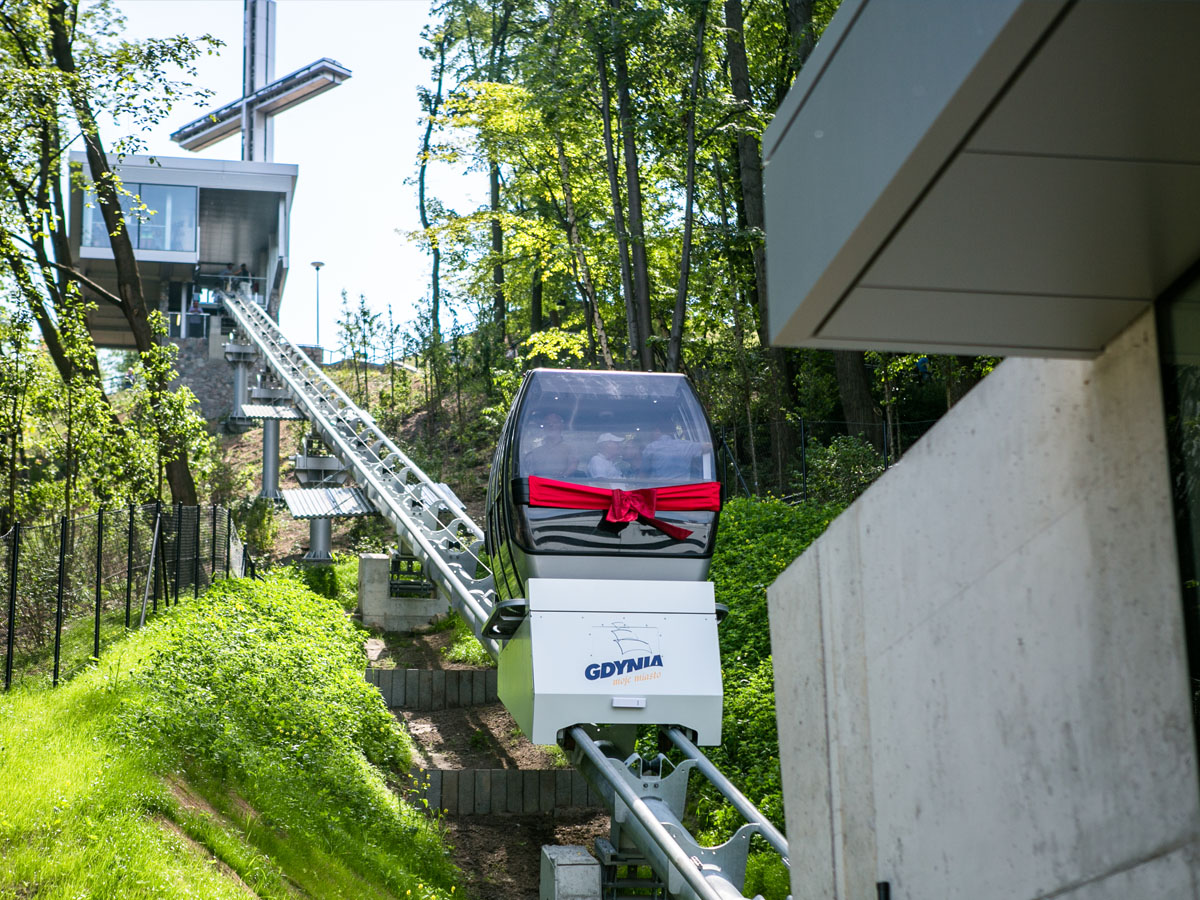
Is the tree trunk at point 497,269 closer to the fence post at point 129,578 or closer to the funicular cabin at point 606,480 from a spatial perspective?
the fence post at point 129,578

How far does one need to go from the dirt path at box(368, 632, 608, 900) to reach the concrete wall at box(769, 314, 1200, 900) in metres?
5.74

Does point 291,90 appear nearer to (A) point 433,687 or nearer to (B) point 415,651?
(B) point 415,651

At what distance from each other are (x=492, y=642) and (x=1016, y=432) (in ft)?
28.8

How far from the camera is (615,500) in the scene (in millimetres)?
10000

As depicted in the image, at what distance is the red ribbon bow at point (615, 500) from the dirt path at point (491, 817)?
280cm

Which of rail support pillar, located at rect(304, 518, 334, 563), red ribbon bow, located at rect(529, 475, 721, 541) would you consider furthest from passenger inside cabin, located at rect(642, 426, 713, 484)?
rail support pillar, located at rect(304, 518, 334, 563)

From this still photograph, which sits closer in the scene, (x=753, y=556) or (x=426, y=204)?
(x=753, y=556)

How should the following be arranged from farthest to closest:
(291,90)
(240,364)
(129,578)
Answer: (291,90) → (240,364) → (129,578)

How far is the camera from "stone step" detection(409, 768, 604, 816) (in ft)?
38.0

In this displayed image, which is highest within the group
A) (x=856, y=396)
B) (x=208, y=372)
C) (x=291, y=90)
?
(x=291, y=90)

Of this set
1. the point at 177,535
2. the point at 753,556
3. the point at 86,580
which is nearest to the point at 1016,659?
the point at 86,580

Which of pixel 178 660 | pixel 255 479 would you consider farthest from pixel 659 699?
pixel 255 479

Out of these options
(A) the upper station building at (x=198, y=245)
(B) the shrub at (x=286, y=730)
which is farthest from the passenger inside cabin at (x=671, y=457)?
(A) the upper station building at (x=198, y=245)

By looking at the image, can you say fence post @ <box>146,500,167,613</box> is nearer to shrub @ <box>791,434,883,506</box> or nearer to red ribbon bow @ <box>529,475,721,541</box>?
red ribbon bow @ <box>529,475,721,541</box>
